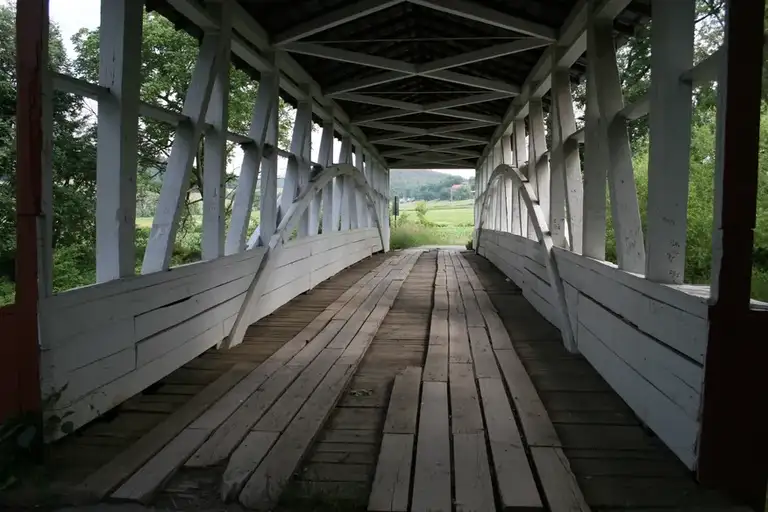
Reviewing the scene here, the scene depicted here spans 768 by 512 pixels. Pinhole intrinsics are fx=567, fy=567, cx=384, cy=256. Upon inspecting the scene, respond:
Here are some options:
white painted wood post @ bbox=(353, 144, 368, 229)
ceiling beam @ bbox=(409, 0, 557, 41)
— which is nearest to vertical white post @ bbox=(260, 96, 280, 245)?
ceiling beam @ bbox=(409, 0, 557, 41)

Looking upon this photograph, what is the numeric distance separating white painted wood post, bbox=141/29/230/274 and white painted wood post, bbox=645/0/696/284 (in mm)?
2656

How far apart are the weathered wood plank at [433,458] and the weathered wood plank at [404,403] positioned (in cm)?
5

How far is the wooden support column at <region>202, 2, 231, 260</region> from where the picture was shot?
4211 millimetres

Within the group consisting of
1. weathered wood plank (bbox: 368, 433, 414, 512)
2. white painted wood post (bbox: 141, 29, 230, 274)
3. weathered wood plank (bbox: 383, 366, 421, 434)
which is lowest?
weathered wood plank (bbox: 368, 433, 414, 512)

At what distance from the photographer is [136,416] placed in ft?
9.25

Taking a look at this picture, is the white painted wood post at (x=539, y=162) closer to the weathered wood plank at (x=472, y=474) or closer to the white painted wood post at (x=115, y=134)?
the weathered wood plank at (x=472, y=474)

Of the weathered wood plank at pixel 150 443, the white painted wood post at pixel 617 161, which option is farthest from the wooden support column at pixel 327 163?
the weathered wood plank at pixel 150 443

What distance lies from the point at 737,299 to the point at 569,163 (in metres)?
2.91

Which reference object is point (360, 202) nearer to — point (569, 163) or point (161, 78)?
point (161, 78)

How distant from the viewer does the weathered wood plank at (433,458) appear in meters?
1.93

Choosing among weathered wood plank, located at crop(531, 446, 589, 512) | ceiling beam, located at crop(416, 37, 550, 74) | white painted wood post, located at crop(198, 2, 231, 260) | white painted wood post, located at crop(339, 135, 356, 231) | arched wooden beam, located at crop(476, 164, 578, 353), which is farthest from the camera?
white painted wood post, located at crop(339, 135, 356, 231)

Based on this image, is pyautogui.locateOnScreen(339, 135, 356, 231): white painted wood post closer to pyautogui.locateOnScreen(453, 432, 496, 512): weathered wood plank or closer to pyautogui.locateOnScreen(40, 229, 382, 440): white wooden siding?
pyautogui.locateOnScreen(40, 229, 382, 440): white wooden siding

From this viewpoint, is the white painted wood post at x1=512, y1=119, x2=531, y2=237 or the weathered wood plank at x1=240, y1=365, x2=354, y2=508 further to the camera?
the white painted wood post at x1=512, y1=119, x2=531, y2=237

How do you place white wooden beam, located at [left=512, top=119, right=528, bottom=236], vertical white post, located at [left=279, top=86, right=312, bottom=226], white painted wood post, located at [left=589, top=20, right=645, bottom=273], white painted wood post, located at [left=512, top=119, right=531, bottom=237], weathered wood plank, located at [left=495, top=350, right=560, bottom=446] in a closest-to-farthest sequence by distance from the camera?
1. weathered wood plank, located at [left=495, top=350, right=560, bottom=446]
2. white painted wood post, located at [left=589, top=20, right=645, bottom=273]
3. vertical white post, located at [left=279, top=86, right=312, bottom=226]
4. white painted wood post, located at [left=512, top=119, right=531, bottom=237]
5. white wooden beam, located at [left=512, top=119, right=528, bottom=236]
